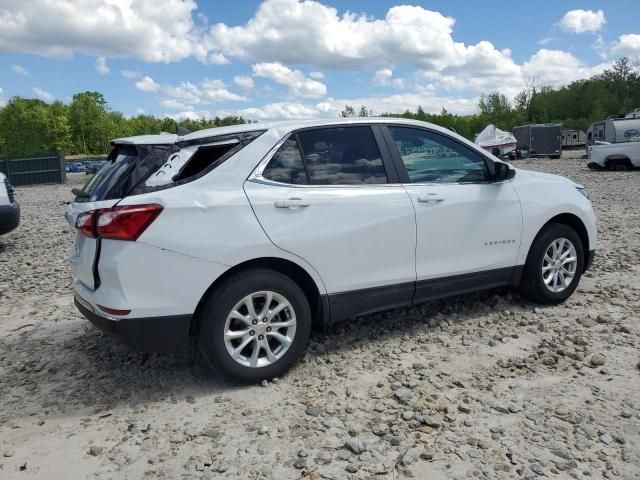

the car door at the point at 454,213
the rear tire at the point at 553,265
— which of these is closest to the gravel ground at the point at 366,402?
the rear tire at the point at 553,265

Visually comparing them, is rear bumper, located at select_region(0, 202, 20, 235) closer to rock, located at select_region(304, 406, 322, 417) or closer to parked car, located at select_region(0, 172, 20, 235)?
parked car, located at select_region(0, 172, 20, 235)

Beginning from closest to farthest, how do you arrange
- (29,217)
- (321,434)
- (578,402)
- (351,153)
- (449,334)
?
(321,434), (578,402), (351,153), (449,334), (29,217)

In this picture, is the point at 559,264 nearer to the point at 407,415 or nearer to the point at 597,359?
the point at 597,359

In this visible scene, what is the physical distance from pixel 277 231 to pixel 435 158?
1590 millimetres

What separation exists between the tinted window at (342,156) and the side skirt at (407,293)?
81cm

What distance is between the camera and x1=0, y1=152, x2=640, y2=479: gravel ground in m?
2.81

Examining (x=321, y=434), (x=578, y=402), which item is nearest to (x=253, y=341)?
(x=321, y=434)

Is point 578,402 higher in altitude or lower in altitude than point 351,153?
lower

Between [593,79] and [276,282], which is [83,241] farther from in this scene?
[593,79]

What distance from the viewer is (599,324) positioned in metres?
4.59

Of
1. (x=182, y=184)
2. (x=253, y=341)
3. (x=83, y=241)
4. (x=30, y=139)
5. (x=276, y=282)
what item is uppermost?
(x=30, y=139)

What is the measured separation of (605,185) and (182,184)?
17110 mm

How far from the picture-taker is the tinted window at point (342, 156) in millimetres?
3861

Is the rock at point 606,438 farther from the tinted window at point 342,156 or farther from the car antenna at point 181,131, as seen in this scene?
the car antenna at point 181,131
